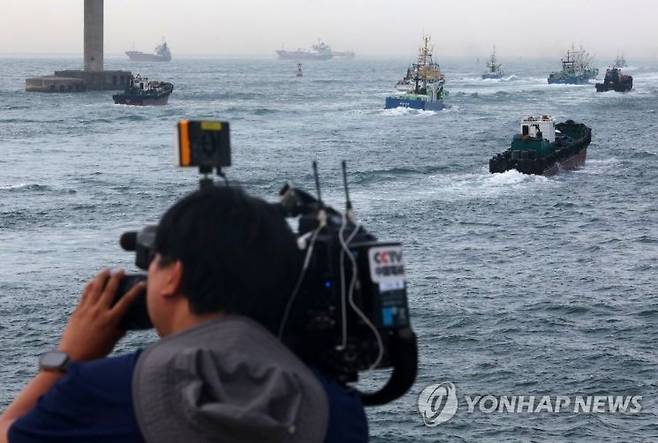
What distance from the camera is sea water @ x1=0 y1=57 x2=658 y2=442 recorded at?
1531cm

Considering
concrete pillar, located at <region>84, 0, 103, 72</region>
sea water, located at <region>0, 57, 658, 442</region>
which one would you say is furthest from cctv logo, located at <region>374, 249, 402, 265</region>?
concrete pillar, located at <region>84, 0, 103, 72</region>

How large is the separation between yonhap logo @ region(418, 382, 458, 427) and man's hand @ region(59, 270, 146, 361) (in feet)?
38.3

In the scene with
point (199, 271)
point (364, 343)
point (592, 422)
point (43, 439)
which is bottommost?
point (592, 422)

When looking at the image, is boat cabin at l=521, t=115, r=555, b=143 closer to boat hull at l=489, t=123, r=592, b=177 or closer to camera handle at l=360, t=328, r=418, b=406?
boat hull at l=489, t=123, r=592, b=177

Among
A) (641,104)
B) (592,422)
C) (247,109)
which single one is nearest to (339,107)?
(247,109)

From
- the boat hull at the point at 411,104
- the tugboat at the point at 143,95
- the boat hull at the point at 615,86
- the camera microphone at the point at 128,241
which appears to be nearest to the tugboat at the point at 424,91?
the boat hull at the point at 411,104

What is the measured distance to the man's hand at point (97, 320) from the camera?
2318mm

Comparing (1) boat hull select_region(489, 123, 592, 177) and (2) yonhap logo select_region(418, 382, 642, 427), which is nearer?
→ (2) yonhap logo select_region(418, 382, 642, 427)

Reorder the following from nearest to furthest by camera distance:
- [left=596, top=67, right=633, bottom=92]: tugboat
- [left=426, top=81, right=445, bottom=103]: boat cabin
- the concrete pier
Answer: [left=426, top=81, right=445, bottom=103]: boat cabin < the concrete pier < [left=596, top=67, right=633, bottom=92]: tugboat

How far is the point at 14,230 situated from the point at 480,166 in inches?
809

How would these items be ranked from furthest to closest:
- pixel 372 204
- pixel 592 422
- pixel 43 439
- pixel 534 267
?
pixel 372 204 < pixel 534 267 < pixel 592 422 < pixel 43 439

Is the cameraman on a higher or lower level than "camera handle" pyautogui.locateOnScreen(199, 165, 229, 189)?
lower

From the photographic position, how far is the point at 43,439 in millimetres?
2055

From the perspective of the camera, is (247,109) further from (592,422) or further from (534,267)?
(592,422)
